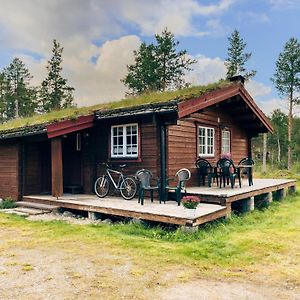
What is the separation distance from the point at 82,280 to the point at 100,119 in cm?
676

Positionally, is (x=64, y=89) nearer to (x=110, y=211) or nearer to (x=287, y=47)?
(x=287, y=47)

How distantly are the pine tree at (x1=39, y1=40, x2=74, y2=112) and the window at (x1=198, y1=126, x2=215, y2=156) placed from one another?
26941mm

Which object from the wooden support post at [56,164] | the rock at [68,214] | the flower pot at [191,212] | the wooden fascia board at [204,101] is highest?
the wooden fascia board at [204,101]

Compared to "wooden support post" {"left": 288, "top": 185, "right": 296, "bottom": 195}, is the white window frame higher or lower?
higher

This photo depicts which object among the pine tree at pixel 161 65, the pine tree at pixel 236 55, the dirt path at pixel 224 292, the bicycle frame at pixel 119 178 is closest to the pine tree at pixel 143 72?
the pine tree at pixel 161 65

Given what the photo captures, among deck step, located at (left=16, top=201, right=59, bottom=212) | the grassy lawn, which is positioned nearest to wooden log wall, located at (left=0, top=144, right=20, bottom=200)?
deck step, located at (left=16, top=201, right=59, bottom=212)

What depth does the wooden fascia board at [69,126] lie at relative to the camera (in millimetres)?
9541

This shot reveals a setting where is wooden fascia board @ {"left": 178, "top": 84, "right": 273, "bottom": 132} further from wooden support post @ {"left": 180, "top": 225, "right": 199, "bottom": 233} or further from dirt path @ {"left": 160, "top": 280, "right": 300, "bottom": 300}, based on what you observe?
dirt path @ {"left": 160, "top": 280, "right": 300, "bottom": 300}

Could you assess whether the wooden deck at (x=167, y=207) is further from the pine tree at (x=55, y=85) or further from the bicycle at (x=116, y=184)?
the pine tree at (x=55, y=85)

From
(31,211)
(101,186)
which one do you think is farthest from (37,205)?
Result: (101,186)

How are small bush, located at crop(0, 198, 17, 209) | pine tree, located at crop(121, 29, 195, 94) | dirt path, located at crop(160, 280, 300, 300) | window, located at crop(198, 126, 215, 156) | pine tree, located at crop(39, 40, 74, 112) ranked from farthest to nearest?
pine tree, located at crop(39, 40, 74, 112) < pine tree, located at crop(121, 29, 195, 94) < window, located at crop(198, 126, 215, 156) < small bush, located at crop(0, 198, 17, 209) < dirt path, located at crop(160, 280, 300, 300)

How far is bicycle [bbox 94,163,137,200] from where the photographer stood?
394 inches

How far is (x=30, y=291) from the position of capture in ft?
13.5

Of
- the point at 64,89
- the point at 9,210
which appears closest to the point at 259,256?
the point at 9,210
